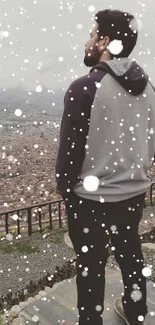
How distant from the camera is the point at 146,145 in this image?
1.71m

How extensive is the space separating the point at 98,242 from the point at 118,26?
951mm

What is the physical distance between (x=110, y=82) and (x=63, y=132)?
11.4 inches

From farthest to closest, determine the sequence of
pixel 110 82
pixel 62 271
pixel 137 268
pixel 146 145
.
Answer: pixel 62 271 < pixel 137 268 < pixel 146 145 < pixel 110 82

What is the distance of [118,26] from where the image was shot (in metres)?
1.53

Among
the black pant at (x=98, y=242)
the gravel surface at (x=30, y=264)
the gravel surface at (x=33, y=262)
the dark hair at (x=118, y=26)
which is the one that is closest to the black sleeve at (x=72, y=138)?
the black pant at (x=98, y=242)

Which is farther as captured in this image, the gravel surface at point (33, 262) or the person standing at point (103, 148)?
the gravel surface at point (33, 262)

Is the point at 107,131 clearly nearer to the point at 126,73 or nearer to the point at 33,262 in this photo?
the point at 126,73

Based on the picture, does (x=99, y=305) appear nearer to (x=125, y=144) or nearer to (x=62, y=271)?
(x=125, y=144)

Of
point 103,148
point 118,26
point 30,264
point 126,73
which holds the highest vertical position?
point 118,26

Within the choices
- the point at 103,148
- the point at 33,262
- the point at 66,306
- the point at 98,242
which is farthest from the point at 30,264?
the point at 103,148

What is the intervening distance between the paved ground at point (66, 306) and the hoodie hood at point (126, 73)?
1413 millimetres

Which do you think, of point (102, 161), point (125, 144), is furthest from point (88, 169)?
point (125, 144)

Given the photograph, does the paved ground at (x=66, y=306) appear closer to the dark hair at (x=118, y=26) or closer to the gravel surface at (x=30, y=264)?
the gravel surface at (x=30, y=264)

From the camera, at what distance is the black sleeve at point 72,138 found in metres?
1.48
